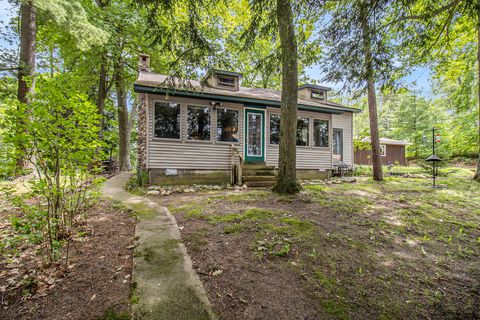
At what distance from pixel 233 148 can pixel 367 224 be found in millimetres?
5701

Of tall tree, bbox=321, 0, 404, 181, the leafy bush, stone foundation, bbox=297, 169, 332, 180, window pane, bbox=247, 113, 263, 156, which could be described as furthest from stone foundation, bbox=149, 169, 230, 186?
tall tree, bbox=321, 0, 404, 181

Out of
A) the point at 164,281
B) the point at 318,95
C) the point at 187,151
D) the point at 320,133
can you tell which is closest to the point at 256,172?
the point at 187,151

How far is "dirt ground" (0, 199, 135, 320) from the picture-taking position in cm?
186

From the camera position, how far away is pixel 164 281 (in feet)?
6.86

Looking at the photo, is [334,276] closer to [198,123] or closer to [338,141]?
[198,123]

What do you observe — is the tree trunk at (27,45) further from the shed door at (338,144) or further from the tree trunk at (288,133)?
the shed door at (338,144)

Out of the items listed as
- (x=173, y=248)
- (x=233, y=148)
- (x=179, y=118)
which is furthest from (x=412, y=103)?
(x=173, y=248)

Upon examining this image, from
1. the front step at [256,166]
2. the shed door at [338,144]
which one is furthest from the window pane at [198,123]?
the shed door at [338,144]

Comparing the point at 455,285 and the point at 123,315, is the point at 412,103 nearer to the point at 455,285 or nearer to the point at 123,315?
the point at 455,285

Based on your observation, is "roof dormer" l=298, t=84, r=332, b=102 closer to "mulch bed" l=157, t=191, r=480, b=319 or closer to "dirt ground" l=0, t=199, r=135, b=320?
"mulch bed" l=157, t=191, r=480, b=319

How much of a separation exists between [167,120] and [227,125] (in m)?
2.28

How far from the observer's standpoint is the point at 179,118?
27.1 ft

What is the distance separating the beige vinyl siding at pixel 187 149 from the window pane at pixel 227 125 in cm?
16

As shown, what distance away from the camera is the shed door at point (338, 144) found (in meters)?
12.5
